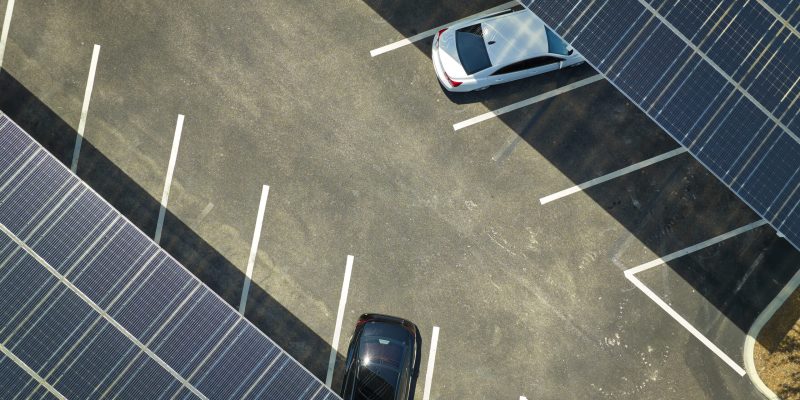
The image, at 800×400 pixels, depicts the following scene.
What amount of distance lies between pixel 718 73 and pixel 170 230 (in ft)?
44.7

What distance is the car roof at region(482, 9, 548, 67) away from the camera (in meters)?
16.3

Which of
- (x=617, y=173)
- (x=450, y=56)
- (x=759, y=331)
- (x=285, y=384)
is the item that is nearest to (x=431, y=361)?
(x=285, y=384)

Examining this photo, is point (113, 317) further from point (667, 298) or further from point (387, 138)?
point (667, 298)

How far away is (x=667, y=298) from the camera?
17.0 meters

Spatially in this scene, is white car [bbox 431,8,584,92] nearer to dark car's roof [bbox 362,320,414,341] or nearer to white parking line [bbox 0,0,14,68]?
dark car's roof [bbox 362,320,414,341]

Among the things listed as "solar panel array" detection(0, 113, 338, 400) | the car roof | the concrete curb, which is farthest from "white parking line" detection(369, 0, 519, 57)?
the concrete curb

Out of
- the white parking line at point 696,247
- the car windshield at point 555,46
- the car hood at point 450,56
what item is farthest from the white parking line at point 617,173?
the car hood at point 450,56

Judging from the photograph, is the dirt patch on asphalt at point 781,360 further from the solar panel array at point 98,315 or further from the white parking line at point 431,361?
the solar panel array at point 98,315

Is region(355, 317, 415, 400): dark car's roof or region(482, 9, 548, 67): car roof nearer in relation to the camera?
region(355, 317, 415, 400): dark car's roof

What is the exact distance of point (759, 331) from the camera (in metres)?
16.9

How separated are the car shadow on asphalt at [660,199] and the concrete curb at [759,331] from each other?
0.46ft

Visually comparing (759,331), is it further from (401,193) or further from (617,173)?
(401,193)

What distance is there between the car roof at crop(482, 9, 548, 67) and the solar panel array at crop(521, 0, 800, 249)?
2.28 m

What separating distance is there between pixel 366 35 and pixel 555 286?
27.2 ft
